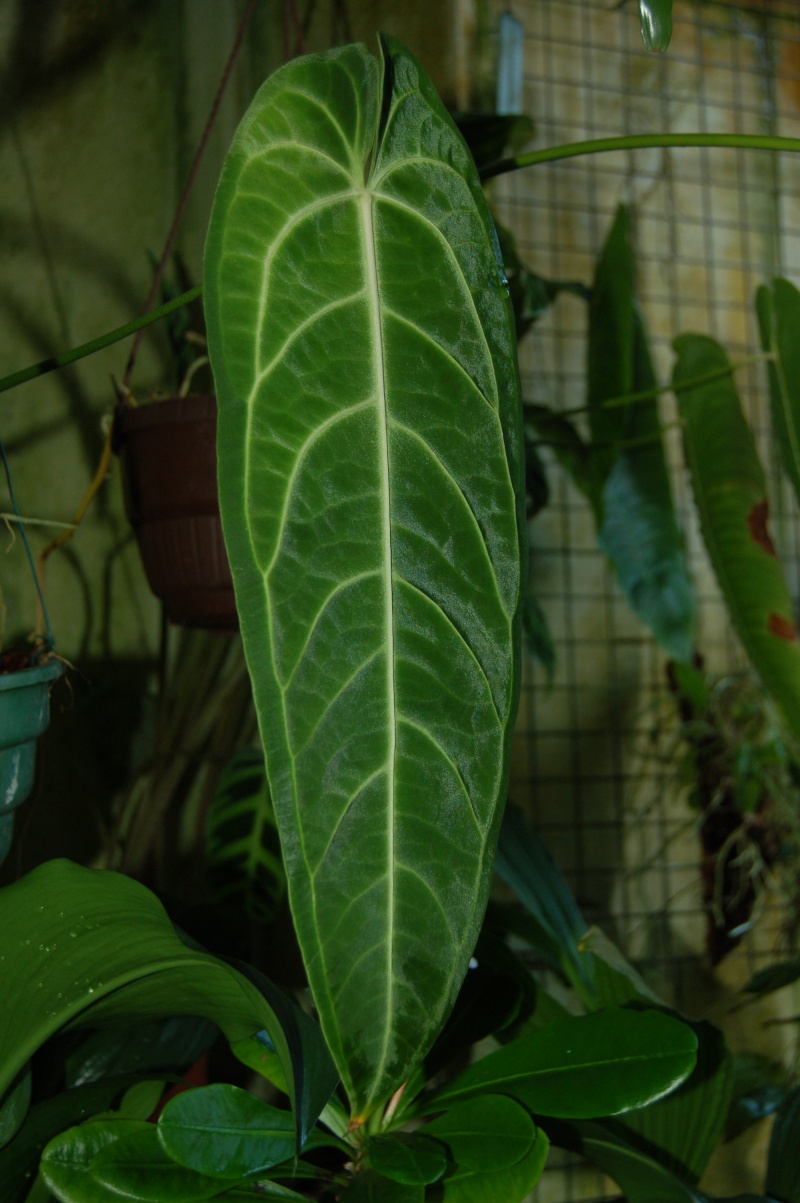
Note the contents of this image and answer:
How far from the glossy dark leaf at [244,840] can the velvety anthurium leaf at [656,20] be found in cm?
82

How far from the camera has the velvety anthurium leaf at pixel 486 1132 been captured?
55cm

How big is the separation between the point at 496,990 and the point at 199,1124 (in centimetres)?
30

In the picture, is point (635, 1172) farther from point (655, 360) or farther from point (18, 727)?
point (655, 360)

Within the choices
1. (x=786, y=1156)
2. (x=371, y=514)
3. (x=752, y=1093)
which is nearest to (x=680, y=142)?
(x=371, y=514)

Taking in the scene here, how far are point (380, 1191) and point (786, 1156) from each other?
0.45 metres

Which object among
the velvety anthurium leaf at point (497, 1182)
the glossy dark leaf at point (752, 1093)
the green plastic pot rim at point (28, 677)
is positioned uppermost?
the green plastic pot rim at point (28, 677)

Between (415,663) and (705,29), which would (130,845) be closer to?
(415,663)

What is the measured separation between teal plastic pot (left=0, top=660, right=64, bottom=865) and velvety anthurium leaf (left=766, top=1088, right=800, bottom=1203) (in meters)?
0.66

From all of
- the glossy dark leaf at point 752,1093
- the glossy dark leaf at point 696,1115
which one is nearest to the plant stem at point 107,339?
the glossy dark leaf at point 696,1115

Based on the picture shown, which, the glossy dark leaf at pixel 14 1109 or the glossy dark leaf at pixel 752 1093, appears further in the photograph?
the glossy dark leaf at pixel 752 1093

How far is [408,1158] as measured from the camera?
0.55m

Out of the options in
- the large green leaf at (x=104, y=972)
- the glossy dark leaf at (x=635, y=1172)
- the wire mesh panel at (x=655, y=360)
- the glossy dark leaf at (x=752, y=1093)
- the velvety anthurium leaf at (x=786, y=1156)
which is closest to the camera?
the large green leaf at (x=104, y=972)

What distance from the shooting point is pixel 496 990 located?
0.78 m

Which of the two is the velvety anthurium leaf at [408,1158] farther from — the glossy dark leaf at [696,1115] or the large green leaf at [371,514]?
the glossy dark leaf at [696,1115]
